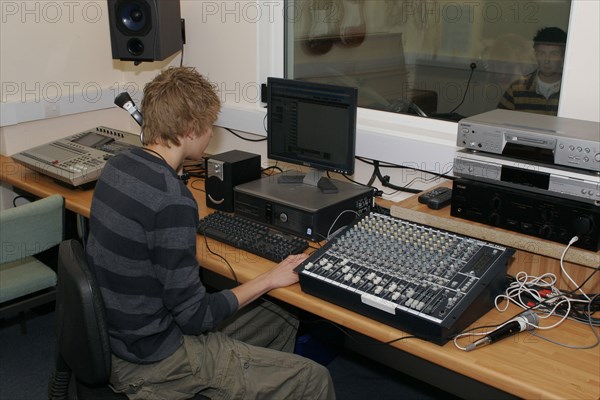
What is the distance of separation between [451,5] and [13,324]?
239cm

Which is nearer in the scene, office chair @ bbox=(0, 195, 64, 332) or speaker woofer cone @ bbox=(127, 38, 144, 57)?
office chair @ bbox=(0, 195, 64, 332)

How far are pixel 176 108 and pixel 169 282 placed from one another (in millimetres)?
451

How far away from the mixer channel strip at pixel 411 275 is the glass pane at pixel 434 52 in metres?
0.79

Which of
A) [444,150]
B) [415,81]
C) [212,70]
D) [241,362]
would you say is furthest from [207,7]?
[241,362]

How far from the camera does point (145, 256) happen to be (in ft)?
5.04

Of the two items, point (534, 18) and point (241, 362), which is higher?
point (534, 18)

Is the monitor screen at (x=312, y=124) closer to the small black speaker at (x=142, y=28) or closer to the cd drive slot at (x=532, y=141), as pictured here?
the cd drive slot at (x=532, y=141)

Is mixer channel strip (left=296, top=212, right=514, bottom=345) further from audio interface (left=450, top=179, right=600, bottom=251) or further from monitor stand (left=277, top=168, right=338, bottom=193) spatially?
monitor stand (left=277, top=168, right=338, bottom=193)

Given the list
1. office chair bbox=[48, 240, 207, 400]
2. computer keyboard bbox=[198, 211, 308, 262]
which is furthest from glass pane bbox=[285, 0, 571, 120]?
office chair bbox=[48, 240, 207, 400]

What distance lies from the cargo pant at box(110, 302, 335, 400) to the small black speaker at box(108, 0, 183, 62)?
5.01ft

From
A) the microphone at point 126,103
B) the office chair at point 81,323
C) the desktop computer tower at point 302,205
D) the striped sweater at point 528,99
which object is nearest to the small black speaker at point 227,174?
the desktop computer tower at point 302,205

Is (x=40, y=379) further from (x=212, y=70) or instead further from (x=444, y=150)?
(x=444, y=150)

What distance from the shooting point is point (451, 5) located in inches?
102

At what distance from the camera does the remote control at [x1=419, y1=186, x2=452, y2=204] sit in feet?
6.38
